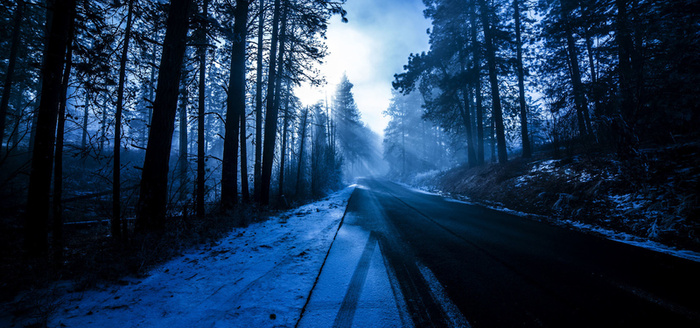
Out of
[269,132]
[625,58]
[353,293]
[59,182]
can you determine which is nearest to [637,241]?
[353,293]

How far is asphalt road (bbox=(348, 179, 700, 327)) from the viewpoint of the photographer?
2.07 m

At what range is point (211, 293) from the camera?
2531 mm

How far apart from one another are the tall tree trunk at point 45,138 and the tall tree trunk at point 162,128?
1206 millimetres

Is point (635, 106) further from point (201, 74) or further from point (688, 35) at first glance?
point (201, 74)

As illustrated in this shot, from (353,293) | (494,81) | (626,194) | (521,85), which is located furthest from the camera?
(494,81)

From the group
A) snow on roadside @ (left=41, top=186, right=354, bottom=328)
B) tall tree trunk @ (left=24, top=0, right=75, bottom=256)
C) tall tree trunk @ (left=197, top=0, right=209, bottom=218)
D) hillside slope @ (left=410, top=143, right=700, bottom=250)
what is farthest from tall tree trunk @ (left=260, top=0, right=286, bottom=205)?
hillside slope @ (left=410, top=143, right=700, bottom=250)

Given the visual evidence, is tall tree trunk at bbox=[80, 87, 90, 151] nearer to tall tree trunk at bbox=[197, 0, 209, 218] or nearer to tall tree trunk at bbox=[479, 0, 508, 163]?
tall tree trunk at bbox=[197, 0, 209, 218]

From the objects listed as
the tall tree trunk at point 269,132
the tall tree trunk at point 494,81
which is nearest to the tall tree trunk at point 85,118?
the tall tree trunk at point 269,132

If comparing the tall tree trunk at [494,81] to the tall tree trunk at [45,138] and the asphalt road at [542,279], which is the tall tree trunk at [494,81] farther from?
the tall tree trunk at [45,138]

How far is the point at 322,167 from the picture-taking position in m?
19.0

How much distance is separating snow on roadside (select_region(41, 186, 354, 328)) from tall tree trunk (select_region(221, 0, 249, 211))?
3.81m

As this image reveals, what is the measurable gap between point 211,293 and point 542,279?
3.77 metres

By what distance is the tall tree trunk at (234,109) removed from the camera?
754cm

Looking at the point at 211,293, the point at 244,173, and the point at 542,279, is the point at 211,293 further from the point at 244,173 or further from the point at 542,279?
the point at 244,173
